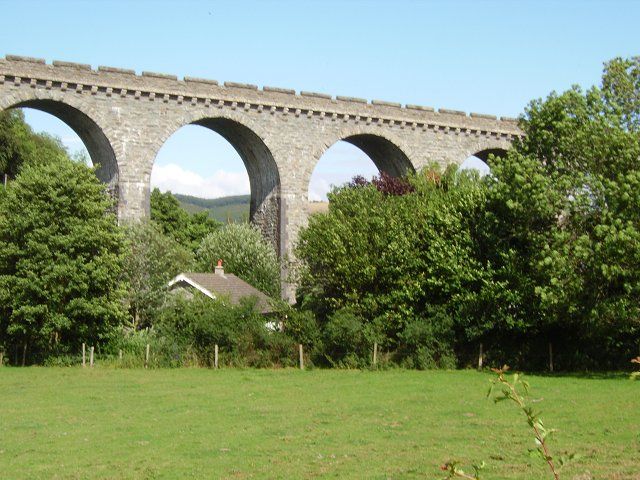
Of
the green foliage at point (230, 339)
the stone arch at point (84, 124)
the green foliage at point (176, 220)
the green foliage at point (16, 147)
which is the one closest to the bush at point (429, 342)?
the green foliage at point (230, 339)

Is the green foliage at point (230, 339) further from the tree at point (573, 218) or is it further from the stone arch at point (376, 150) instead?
the stone arch at point (376, 150)

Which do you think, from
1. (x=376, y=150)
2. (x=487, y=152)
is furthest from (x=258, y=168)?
(x=487, y=152)

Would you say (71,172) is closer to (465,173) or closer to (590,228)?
(465,173)

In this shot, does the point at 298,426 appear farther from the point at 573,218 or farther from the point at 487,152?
the point at 487,152

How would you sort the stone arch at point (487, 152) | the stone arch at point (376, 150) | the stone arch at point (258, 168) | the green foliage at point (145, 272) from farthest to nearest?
the stone arch at point (487, 152) < the stone arch at point (376, 150) < the stone arch at point (258, 168) < the green foliage at point (145, 272)

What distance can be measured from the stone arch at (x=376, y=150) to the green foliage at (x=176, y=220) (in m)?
23.5

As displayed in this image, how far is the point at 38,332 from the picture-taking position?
28953mm

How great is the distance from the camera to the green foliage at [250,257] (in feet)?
133

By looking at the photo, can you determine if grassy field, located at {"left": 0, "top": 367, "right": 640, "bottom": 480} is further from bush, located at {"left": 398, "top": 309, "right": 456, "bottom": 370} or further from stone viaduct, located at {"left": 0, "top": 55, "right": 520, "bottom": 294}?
stone viaduct, located at {"left": 0, "top": 55, "right": 520, "bottom": 294}

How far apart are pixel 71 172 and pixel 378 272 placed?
1123cm

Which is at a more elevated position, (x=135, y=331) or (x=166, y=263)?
(x=166, y=263)

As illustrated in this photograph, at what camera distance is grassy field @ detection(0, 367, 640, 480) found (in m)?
12.0

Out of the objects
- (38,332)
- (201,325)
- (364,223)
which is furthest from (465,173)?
(38,332)

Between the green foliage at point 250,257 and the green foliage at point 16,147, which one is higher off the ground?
the green foliage at point 16,147
